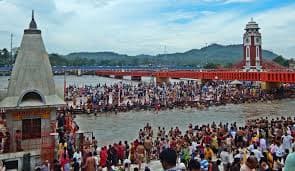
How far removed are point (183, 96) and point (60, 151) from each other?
124 feet

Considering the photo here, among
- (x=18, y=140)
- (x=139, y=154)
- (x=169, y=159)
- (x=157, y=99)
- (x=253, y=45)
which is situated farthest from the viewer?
(x=253, y=45)

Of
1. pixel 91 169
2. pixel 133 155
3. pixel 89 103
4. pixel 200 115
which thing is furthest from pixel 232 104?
pixel 91 169

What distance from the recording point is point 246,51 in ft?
303

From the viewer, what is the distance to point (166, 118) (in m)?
38.7

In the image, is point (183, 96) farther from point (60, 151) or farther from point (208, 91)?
point (60, 151)

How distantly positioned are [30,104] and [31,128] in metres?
1.11

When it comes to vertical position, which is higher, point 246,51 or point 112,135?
point 246,51

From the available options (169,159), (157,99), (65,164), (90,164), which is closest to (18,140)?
(65,164)

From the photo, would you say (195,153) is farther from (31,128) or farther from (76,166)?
(31,128)

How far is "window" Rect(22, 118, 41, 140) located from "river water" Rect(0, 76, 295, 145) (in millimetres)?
10053

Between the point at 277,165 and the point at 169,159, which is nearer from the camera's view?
the point at 169,159

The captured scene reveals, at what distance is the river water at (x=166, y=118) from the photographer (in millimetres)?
31377

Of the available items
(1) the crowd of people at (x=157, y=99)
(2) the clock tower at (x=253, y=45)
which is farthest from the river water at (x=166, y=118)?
(2) the clock tower at (x=253, y=45)

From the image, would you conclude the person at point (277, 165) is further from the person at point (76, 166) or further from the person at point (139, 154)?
the person at point (76, 166)
